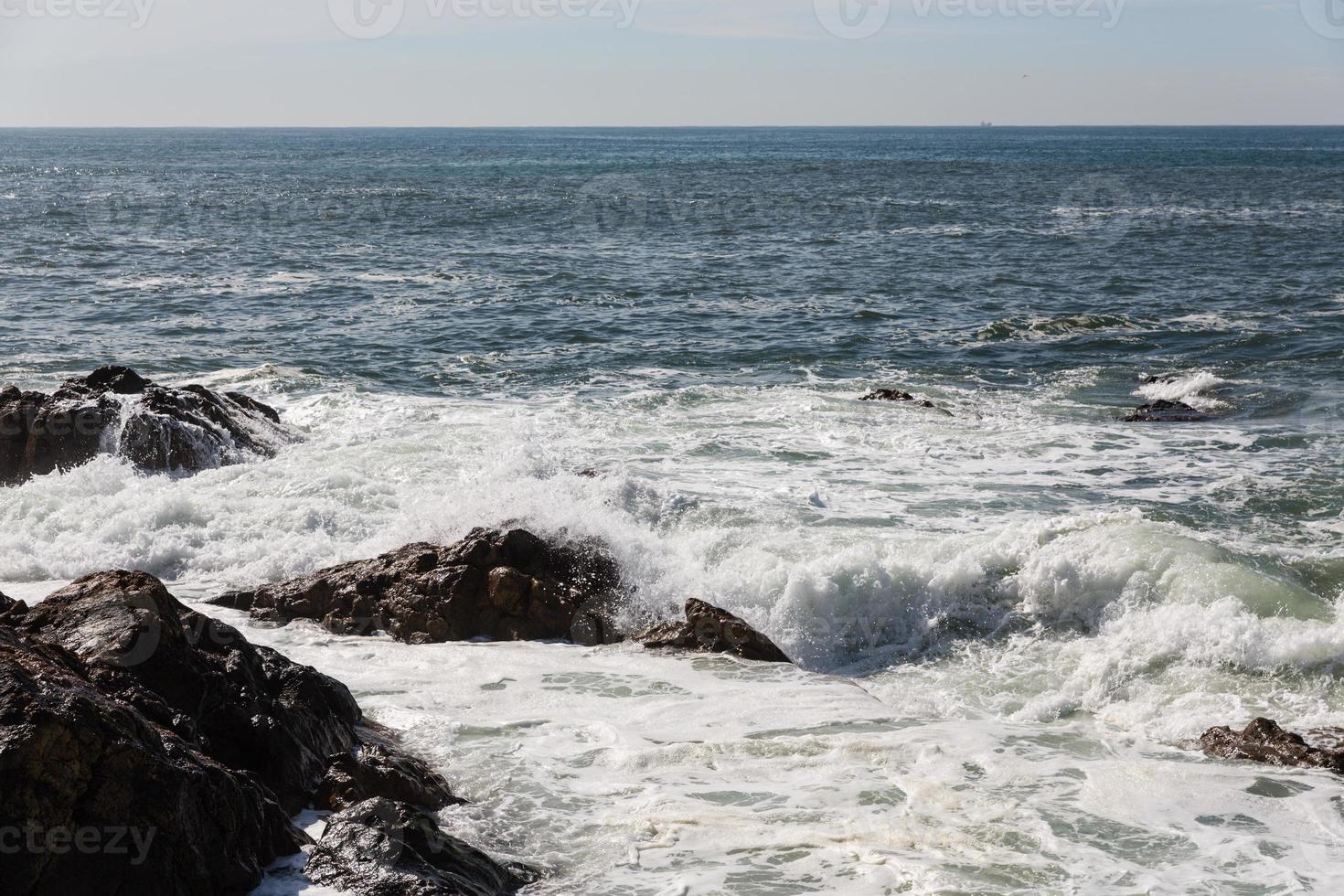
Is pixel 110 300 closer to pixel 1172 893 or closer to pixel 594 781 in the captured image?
pixel 594 781

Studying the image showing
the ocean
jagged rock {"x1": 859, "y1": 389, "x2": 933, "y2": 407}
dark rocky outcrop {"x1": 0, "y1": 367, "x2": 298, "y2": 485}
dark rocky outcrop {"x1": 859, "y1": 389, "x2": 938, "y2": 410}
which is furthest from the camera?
jagged rock {"x1": 859, "y1": 389, "x2": 933, "y2": 407}

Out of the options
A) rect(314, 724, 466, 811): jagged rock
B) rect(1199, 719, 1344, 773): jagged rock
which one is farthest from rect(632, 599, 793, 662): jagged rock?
rect(1199, 719, 1344, 773): jagged rock

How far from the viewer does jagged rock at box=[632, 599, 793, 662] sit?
29.8ft

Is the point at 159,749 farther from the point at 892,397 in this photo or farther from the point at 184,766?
the point at 892,397

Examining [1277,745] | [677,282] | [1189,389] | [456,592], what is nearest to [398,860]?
[456,592]

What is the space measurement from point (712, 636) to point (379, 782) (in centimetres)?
344

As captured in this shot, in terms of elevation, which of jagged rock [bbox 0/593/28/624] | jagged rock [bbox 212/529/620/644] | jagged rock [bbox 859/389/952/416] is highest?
jagged rock [bbox 0/593/28/624]

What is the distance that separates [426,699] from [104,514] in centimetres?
550

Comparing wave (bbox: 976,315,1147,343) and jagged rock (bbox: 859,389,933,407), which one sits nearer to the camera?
jagged rock (bbox: 859,389,933,407)

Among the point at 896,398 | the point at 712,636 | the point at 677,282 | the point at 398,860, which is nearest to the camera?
the point at 398,860

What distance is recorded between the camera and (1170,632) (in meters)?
9.23

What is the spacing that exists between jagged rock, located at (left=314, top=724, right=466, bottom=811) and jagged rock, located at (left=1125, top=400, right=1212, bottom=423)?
491 inches

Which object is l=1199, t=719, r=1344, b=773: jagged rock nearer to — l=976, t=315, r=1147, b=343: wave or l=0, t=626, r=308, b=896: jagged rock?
l=0, t=626, r=308, b=896: jagged rock

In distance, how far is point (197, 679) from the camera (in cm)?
598
